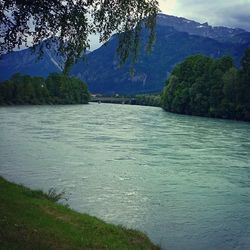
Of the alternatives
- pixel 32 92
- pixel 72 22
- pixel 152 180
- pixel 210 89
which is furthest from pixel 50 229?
pixel 32 92

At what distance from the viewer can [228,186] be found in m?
29.2

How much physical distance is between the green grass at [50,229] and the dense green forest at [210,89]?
97107 mm

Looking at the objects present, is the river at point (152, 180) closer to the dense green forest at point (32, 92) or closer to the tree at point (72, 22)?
the tree at point (72, 22)

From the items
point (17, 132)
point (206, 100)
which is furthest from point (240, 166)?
point (206, 100)

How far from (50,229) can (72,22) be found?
254 inches

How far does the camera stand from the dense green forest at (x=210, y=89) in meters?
112

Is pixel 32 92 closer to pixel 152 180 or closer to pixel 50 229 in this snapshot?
pixel 152 180

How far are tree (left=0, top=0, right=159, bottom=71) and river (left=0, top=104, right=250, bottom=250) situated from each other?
324 inches

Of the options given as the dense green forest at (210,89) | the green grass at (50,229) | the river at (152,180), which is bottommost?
the river at (152,180)

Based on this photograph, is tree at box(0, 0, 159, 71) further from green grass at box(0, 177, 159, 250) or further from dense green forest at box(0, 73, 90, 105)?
dense green forest at box(0, 73, 90, 105)

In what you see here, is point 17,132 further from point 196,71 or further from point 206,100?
point 196,71

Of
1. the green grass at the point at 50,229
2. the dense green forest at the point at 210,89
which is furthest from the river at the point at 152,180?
the dense green forest at the point at 210,89

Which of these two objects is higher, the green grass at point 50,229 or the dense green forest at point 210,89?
the dense green forest at point 210,89

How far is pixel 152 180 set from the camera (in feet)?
98.7
